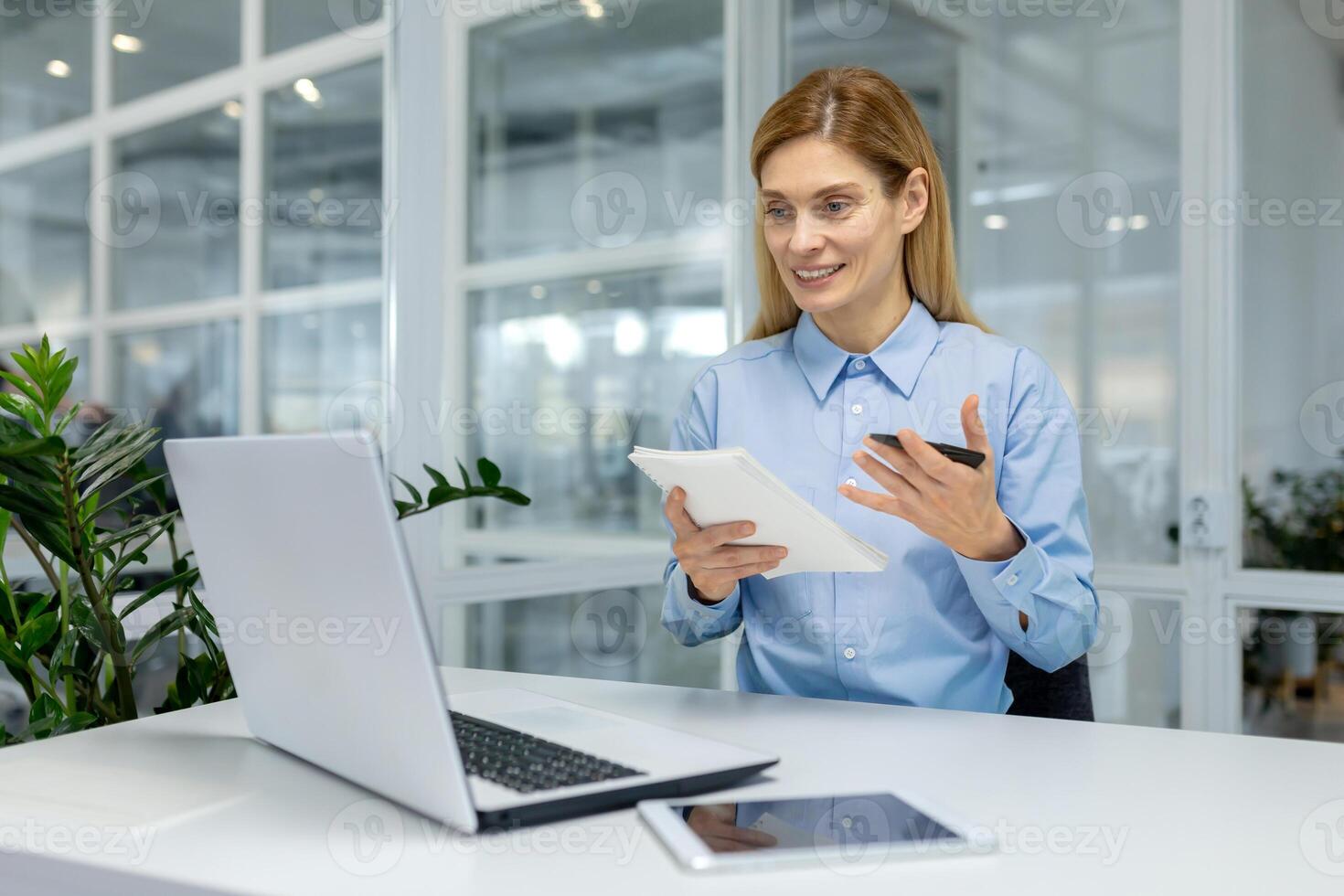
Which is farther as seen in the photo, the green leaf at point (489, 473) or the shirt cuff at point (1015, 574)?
the green leaf at point (489, 473)

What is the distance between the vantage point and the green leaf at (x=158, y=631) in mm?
1323

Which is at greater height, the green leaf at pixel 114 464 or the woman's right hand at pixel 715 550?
the green leaf at pixel 114 464

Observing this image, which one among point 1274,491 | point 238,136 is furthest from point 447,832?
point 1274,491

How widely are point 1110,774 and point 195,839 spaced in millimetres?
748

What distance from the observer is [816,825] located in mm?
808

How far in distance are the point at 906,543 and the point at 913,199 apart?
1.70 ft

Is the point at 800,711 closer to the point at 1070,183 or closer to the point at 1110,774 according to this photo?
the point at 1110,774

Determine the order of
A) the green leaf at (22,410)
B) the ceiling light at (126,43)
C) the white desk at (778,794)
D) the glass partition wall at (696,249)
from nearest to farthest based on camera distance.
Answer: the white desk at (778,794) < the green leaf at (22,410) < the ceiling light at (126,43) < the glass partition wall at (696,249)

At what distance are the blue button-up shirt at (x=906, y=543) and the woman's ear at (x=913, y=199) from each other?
13 cm

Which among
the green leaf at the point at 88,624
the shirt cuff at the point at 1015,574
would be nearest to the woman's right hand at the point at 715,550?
the shirt cuff at the point at 1015,574

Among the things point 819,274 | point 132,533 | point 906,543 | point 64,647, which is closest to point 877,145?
point 819,274

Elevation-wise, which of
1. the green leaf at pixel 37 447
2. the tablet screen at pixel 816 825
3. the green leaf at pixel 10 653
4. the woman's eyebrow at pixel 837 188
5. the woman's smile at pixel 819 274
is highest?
the woman's eyebrow at pixel 837 188

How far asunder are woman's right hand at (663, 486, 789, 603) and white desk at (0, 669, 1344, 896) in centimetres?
17

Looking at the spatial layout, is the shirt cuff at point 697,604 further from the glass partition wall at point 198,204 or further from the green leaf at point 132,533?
the glass partition wall at point 198,204
